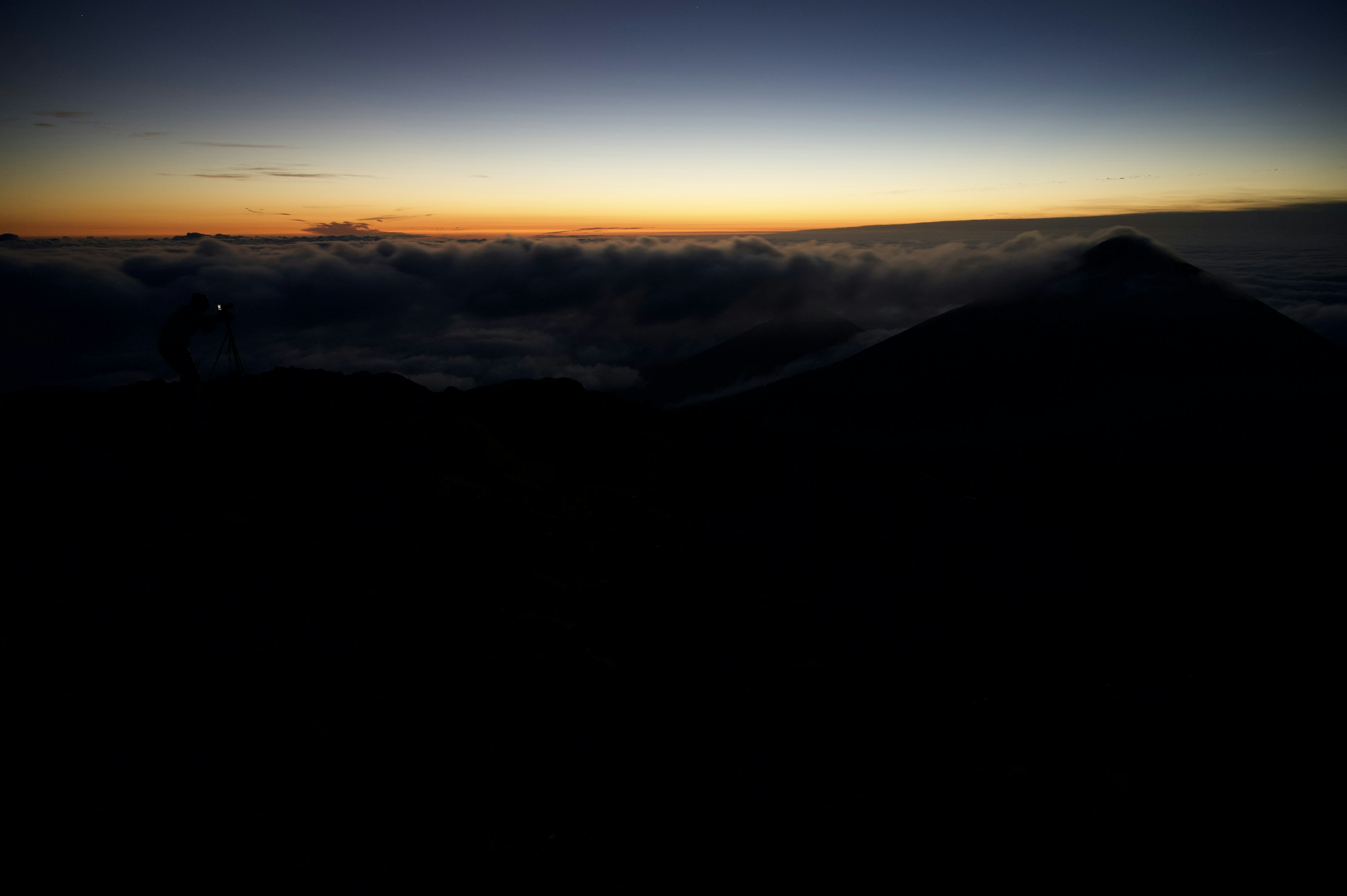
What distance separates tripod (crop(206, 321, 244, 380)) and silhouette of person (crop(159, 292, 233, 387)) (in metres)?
0.27

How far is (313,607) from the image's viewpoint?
339 inches

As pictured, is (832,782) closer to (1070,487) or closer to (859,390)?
(1070,487)

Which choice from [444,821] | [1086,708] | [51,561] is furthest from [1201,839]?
[51,561]

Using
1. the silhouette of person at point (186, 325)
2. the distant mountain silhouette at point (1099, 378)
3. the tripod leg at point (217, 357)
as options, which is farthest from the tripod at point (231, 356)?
the distant mountain silhouette at point (1099, 378)

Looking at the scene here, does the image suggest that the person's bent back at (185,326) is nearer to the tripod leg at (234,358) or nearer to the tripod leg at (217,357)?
the tripod leg at (217,357)

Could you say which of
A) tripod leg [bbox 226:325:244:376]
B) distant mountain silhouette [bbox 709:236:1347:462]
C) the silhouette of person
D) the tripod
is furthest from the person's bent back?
distant mountain silhouette [bbox 709:236:1347:462]

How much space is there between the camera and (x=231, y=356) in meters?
15.0

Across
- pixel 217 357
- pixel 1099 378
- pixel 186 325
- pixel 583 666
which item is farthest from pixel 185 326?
pixel 1099 378

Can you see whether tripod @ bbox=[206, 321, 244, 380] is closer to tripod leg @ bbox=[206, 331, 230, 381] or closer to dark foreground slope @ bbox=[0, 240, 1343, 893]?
tripod leg @ bbox=[206, 331, 230, 381]

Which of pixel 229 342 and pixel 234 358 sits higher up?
pixel 229 342

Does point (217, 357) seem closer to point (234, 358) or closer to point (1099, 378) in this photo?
point (234, 358)

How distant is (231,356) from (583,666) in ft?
40.6

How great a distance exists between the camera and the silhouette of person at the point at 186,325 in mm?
14008

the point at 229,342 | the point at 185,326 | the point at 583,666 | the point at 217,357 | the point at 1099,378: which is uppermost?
the point at 185,326
